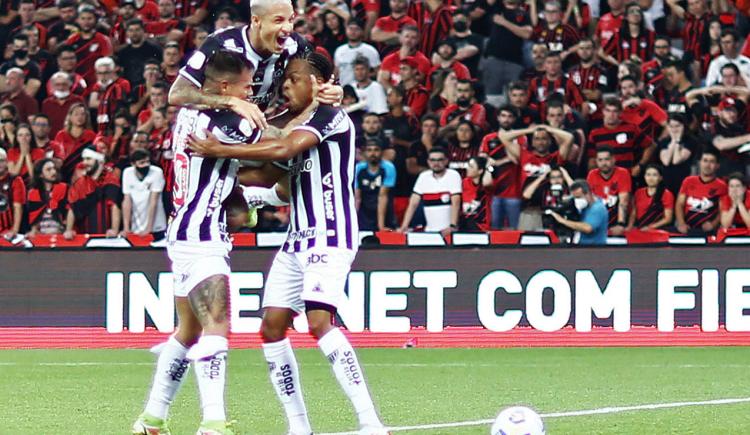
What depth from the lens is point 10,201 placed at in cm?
1770

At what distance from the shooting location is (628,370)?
A: 12484 millimetres

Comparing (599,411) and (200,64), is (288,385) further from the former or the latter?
(599,411)

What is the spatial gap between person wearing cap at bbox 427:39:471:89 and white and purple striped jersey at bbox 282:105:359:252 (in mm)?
10845

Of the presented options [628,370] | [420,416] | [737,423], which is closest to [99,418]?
[420,416]

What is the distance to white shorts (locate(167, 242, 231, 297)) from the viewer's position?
302 inches

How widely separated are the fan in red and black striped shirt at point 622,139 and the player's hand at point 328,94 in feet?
32.5

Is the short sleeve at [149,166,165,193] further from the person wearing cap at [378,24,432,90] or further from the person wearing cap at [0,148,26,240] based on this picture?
the person wearing cap at [378,24,432,90]

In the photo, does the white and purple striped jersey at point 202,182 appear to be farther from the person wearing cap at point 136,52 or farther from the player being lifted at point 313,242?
the person wearing cap at point 136,52

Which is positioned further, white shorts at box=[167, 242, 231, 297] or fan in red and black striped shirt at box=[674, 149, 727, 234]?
fan in red and black striped shirt at box=[674, 149, 727, 234]

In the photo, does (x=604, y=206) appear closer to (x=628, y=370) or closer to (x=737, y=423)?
(x=628, y=370)

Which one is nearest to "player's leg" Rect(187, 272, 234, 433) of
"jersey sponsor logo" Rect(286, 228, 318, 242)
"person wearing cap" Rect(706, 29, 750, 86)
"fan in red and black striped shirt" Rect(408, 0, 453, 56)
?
"jersey sponsor logo" Rect(286, 228, 318, 242)

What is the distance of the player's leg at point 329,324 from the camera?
25.0ft

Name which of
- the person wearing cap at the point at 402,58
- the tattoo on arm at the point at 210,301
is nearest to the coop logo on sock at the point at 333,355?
the tattoo on arm at the point at 210,301

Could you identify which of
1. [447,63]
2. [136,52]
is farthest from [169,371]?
[136,52]
